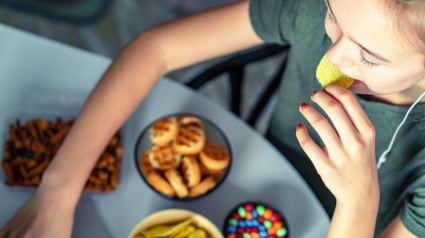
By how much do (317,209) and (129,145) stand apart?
0.34 m

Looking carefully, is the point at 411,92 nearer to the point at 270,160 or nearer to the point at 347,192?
the point at 347,192

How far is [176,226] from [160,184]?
7 centimetres

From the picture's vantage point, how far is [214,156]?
0.66m

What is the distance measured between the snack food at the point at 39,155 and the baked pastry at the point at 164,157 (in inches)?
2.4

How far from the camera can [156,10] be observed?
1685mm

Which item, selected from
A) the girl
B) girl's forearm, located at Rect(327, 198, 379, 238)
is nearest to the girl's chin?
the girl

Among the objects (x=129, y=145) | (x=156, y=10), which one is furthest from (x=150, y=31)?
(x=156, y=10)

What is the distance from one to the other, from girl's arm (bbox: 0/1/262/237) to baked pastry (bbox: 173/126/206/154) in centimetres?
10

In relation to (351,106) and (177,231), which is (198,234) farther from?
(351,106)

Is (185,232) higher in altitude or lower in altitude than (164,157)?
lower

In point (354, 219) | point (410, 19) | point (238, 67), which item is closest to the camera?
point (410, 19)

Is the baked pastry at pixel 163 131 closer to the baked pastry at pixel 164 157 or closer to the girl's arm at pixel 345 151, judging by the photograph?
the baked pastry at pixel 164 157

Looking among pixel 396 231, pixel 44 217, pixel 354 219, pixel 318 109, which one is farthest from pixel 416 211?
Answer: pixel 44 217

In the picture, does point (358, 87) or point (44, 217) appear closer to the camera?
point (358, 87)
